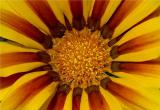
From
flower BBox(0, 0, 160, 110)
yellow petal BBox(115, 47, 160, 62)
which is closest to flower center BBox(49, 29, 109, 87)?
flower BBox(0, 0, 160, 110)

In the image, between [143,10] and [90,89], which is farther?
[90,89]

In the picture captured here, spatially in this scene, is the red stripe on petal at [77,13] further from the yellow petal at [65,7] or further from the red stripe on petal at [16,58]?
the red stripe on petal at [16,58]

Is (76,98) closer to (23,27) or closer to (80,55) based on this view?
(80,55)

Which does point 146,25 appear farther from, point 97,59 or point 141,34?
point 97,59

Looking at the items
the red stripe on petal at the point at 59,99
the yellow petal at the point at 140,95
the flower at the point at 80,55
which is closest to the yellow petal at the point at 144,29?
the flower at the point at 80,55

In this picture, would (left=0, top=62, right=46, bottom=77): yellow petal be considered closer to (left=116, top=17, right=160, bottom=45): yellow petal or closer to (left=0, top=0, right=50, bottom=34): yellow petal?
(left=0, top=0, right=50, bottom=34): yellow petal

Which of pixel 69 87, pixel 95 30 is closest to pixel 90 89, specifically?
pixel 69 87
